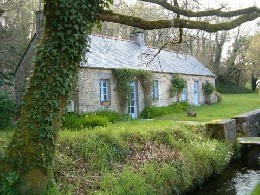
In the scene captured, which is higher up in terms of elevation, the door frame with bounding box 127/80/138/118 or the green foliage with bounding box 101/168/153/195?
the door frame with bounding box 127/80/138/118

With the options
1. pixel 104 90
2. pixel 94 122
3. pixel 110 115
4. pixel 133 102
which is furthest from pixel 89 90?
pixel 133 102

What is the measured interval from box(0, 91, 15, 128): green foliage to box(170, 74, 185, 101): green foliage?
12.0m

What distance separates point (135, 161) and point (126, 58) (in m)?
13.3

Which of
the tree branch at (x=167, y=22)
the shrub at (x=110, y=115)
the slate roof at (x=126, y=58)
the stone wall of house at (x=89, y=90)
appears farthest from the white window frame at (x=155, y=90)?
the tree branch at (x=167, y=22)

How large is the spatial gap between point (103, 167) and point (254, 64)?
3929cm

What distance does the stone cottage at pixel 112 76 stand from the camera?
17.0m

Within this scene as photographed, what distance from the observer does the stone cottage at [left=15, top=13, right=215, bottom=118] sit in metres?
17.0

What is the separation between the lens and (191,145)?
10.5 m

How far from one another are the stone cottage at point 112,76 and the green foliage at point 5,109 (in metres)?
2.46

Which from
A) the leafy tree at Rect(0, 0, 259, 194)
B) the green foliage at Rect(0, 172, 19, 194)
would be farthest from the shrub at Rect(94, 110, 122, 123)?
the green foliage at Rect(0, 172, 19, 194)

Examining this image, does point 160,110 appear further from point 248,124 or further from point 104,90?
point 248,124

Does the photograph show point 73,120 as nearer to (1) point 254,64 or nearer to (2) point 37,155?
(2) point 37,155

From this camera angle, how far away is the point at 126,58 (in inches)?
847

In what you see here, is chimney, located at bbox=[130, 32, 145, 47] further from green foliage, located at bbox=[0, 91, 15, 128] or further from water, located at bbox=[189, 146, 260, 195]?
water, located at bbox=[189, 146, 260, 195]
